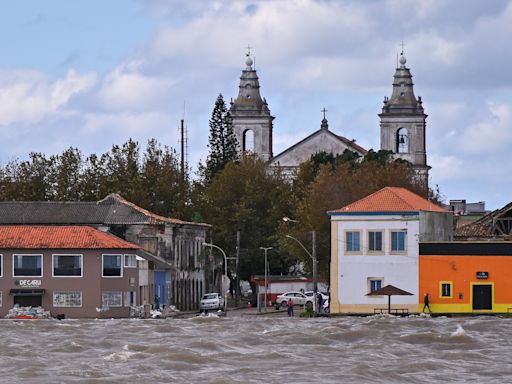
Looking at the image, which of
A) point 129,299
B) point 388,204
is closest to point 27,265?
point 129,299

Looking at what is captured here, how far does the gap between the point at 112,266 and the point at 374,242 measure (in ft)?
46.2

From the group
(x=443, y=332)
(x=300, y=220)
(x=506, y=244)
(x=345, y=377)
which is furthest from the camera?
(x=300, y=220)

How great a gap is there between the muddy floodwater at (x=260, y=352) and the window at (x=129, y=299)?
1626 centimetres

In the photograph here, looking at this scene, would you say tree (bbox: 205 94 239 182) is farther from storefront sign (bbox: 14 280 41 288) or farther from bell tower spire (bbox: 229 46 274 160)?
storefront sign (bbox: 14 280 41 288)

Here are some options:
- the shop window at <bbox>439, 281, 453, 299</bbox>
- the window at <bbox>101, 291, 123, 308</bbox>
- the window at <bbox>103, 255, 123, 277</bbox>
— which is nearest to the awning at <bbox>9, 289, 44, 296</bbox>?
the window at <bbox>101, 291, 123, 308</bbox>

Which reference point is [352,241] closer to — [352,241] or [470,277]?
[352,241]

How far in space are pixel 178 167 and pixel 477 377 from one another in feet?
280

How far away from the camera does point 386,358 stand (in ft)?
174

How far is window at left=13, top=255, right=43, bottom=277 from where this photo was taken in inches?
3664

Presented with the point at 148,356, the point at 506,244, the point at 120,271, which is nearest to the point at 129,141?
the point at 120,271

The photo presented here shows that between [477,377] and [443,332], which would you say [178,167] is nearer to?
[443,332]

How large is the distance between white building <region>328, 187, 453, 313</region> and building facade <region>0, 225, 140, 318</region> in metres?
11.3

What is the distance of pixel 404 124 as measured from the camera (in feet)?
551

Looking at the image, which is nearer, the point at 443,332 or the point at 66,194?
the point at 443,332
